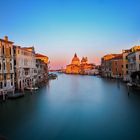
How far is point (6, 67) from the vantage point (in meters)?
26.2

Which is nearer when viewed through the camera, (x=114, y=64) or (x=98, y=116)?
(x=98, y=116)

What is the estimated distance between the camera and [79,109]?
63.3ft

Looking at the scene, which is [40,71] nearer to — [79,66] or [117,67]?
[117,67]

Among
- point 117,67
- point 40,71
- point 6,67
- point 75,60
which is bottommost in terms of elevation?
point 40,71

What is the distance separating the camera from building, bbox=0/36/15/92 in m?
24.8

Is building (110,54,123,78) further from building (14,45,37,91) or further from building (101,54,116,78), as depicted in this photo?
building (14,45,37,91)

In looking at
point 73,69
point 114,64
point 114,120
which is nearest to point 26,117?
point 114,120

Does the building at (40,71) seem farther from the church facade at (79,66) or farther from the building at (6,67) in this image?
the church facade at (79,66)

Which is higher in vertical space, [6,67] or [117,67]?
[117,67]

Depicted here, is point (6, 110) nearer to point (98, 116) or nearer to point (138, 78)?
point (98, 116)

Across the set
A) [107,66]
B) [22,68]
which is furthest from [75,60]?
[22,68]

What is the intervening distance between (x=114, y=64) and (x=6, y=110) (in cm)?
5329

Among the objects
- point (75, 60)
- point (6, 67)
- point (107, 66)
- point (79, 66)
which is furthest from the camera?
point (75, 60)

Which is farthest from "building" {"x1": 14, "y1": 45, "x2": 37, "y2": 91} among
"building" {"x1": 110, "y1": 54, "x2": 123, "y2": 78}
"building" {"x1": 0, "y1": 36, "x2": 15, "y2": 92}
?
"building" {"x1": 110, "y1": 54, "x2": 123, "y2": 78}
